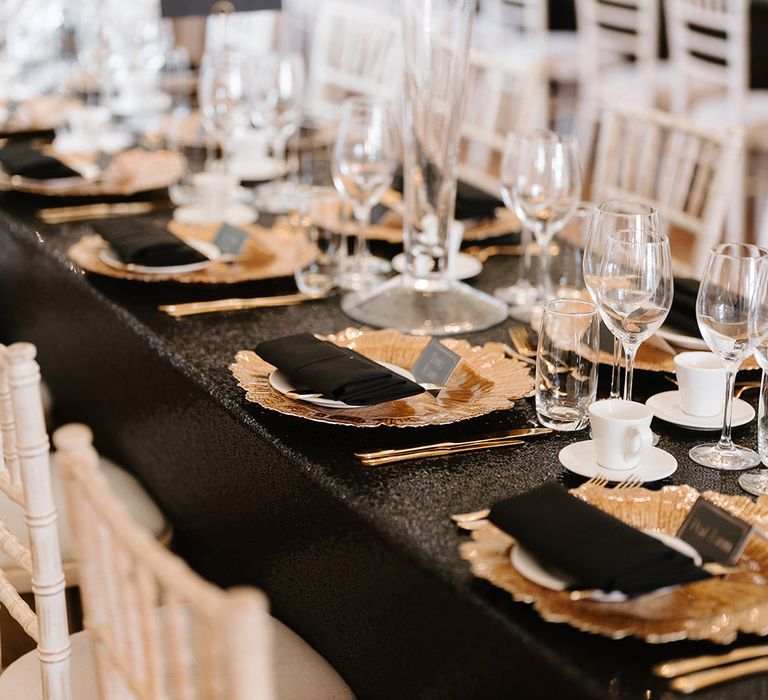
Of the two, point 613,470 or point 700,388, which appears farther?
point 700,388

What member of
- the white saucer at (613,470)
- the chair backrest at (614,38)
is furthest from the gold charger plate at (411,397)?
the chair backrest at (614,38)

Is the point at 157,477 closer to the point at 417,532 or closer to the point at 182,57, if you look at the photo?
the point at 417,532

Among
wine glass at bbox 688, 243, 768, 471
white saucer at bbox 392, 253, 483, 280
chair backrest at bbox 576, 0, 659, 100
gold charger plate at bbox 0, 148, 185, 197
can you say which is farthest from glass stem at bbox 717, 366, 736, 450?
chair backrest at bbox 576, 0, 659, 100

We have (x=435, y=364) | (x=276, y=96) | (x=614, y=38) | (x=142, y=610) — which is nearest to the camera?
(x=142, y=610)

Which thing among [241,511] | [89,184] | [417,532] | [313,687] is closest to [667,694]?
[417,532]

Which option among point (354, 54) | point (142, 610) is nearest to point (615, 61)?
point (354, 54)

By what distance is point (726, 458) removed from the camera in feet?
3.79

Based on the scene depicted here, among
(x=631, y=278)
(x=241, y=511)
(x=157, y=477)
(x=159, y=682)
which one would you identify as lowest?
(x=157, y=477)

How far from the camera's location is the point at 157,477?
5.60ft

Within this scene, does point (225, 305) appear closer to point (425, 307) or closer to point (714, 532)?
point (425, 307)

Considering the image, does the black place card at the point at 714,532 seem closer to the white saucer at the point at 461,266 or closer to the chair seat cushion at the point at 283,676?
the chair seat cushion at the point at 283,676

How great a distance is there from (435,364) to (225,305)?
0.41 meters

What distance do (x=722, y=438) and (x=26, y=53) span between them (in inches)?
116

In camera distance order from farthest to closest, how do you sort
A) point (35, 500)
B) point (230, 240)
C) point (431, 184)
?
point (230, 240) → point (431, 184) → point (35, 500)
